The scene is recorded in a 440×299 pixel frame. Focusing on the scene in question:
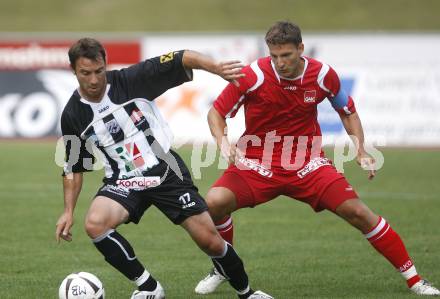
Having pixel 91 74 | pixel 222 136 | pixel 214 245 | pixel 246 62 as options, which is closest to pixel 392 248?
pixel 214 245

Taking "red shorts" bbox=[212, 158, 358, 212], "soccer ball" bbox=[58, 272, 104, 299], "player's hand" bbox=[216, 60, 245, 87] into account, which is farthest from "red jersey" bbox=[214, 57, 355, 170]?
"soccer ball" bbox=[58, 272, 104, 299]

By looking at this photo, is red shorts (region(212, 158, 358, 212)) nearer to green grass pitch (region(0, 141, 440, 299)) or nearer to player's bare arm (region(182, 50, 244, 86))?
green grass pitch (region(0, 141, 440, 299))

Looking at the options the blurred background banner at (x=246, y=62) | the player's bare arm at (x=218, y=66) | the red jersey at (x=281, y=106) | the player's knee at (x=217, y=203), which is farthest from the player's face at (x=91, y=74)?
the blurred background banner at (x=246, y=62)

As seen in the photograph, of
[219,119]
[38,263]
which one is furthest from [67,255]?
[219,119]

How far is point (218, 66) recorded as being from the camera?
6426 millimetres

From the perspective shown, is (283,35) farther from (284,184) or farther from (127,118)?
(127,118)

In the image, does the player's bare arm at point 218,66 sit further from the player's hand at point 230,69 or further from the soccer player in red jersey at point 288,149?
the soccer player in red jersey at point 288,149

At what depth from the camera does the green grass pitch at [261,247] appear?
775 cm

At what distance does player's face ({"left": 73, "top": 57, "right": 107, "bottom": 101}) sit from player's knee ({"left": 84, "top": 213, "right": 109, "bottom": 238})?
97cm

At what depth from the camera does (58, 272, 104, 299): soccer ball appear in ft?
21.5

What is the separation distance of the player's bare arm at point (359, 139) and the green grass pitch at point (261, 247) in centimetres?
109

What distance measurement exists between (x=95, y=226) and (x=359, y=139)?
98.5 inches

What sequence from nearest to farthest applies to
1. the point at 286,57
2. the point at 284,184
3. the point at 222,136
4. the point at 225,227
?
the point at 222,136, the point at 286,57, the point at 284,184, the point at 225,227

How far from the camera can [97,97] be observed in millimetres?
6797
